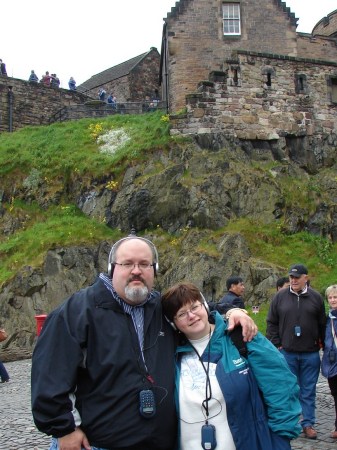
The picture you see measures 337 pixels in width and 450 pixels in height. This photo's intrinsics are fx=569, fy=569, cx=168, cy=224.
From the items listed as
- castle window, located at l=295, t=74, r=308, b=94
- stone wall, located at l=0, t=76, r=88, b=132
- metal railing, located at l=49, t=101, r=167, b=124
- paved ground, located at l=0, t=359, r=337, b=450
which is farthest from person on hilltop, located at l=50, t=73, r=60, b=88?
paved ground, located at l=0, t=359, r=337, b=450

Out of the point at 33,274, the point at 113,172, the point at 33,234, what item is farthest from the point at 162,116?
the point at 33,274

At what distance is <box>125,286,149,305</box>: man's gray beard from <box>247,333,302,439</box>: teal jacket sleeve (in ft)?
2.20

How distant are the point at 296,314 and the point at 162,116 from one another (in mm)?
13932

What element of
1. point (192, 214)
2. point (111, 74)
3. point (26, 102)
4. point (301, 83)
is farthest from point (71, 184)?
point (111, 74)

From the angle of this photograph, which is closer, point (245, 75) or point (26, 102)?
point (245, 75)

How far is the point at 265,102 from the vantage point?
18.8 m

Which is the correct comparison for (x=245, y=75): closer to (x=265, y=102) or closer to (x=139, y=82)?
(x=265, y=102)

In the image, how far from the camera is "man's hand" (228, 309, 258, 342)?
319 cm

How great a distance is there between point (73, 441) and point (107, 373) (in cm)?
37

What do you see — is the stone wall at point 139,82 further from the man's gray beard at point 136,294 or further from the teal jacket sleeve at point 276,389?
the teal jacket sleeve at point 276,389

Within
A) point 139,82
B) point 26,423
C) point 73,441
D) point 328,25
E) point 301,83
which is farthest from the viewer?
point 139,82

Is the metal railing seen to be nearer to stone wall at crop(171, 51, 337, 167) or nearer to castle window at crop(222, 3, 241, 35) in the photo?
castle window at crop(222, 3, 241, 35)

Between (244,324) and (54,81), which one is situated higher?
(54,81)

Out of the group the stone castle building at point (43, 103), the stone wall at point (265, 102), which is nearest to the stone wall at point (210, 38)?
the stone wall at point (265, 102)
